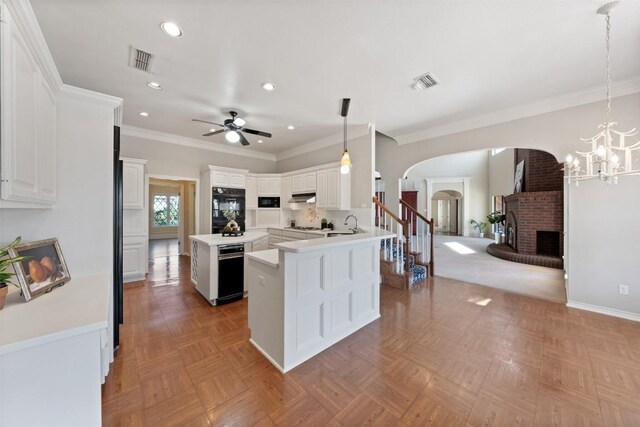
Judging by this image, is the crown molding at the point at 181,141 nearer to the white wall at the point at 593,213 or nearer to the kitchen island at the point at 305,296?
the kitchen island at the point at 305,296

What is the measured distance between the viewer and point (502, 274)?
4.91 metres

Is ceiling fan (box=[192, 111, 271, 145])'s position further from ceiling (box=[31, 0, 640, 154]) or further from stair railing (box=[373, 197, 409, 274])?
stair railing (box=[373, 197, 409, 274])

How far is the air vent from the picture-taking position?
2461 millimetres

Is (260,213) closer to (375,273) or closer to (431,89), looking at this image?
(375,273)

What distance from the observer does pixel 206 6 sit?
6.18ft

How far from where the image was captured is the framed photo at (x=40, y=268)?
1.37 metres

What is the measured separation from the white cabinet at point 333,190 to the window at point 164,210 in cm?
863

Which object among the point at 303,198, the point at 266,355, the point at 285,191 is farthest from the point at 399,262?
the point at 285,191

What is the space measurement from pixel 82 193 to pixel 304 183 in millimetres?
4055

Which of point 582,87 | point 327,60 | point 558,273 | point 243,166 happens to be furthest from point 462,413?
point 243,166

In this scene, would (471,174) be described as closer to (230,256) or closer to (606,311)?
(606,311)

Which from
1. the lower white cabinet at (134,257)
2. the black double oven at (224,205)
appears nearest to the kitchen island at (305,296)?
the black double oven at (224,205)

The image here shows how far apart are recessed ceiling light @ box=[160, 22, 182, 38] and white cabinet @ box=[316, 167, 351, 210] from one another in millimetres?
3243

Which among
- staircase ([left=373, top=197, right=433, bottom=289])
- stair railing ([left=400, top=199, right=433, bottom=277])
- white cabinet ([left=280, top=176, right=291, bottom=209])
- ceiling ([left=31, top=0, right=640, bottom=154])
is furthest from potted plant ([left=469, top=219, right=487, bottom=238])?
white cabinet ([left=280, top=176, right=291, bottom=209])
